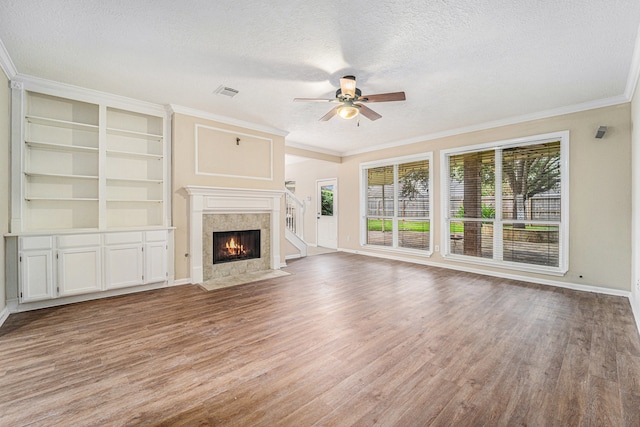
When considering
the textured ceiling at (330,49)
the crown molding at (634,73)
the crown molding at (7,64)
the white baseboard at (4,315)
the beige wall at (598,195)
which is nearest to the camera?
the textured ceiling at (330,49)

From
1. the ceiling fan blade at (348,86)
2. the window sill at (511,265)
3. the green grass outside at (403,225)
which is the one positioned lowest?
the window sill at (511,265)

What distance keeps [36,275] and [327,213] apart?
6556 mm

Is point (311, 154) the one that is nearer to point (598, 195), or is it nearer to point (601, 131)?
point (601, 131)

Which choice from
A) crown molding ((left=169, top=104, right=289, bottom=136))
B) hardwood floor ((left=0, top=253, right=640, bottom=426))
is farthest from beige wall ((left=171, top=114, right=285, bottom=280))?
hardwood floor ((left=0, top=253, right=640, bottom=426))

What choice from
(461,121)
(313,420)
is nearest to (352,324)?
(313,420)

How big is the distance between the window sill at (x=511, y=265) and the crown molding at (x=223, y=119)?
4.30 meters

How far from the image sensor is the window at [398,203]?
649 centimetres

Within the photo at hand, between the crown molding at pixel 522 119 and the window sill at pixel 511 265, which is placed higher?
the crown molding at pixel 522 119

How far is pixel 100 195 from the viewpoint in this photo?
4.09 metres

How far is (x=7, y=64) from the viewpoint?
124 inches

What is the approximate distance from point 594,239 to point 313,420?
4977 mm

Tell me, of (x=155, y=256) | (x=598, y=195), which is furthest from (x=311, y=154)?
(x=598, y=195)

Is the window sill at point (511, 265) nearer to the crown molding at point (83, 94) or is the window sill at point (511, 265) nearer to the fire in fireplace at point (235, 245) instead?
the fire in fireplace at point (235, 245)

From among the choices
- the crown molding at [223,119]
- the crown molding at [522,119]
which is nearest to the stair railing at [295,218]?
the crown molding at [223,119]
